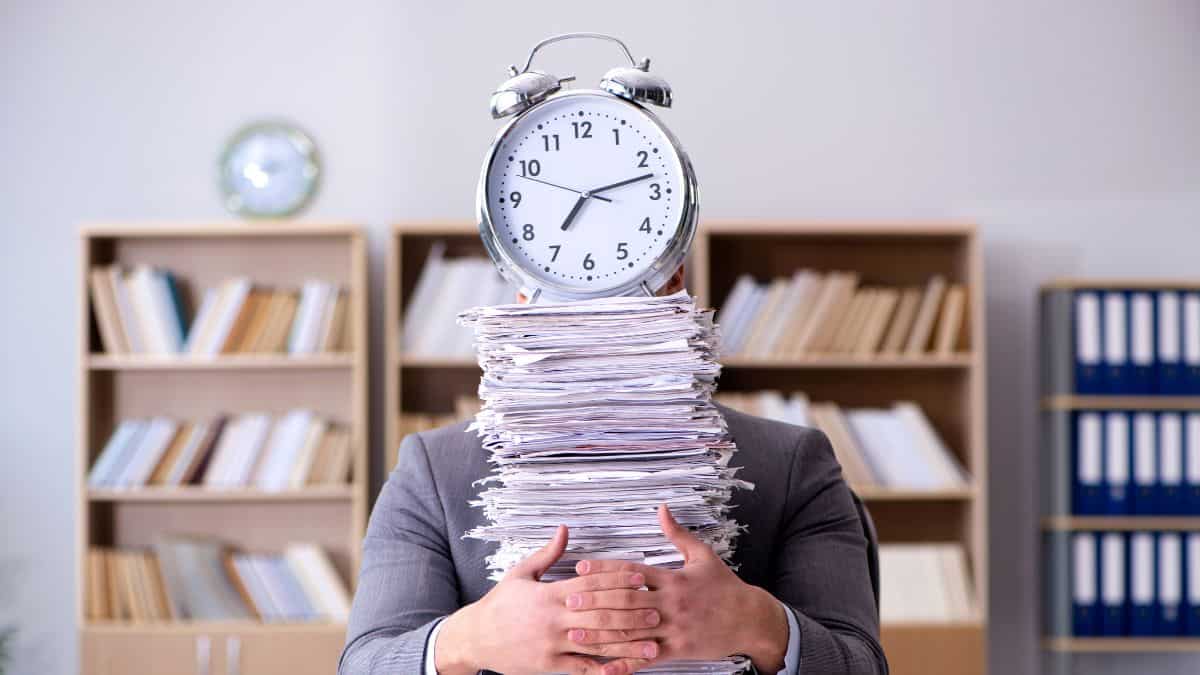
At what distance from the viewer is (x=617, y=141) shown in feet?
3.74

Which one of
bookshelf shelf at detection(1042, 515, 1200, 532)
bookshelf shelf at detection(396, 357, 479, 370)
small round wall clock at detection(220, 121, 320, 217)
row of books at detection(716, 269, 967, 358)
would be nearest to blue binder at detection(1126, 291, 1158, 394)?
bookshelf shelf at detection(1042, 515, 1200, 532)

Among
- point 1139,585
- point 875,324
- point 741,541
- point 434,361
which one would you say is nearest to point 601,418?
point 741,541

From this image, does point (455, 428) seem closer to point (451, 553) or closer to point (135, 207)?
point (451, 553)

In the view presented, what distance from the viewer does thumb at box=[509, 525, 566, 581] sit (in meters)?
1.06

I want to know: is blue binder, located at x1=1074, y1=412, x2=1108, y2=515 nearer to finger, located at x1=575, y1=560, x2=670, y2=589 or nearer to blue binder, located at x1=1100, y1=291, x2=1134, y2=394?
blue binder, located at x1=1100, y1=291, x2=1134, y2=394

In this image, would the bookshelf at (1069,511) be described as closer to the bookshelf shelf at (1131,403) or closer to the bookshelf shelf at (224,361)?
the bookshelf shelf at (1131,403)

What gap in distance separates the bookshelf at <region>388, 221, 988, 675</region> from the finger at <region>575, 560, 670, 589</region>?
2695 mm

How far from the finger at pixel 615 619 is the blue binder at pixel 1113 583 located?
122 inches

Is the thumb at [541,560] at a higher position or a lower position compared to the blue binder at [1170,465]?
higher

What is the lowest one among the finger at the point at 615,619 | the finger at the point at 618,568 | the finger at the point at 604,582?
the finger at the point at 615,619

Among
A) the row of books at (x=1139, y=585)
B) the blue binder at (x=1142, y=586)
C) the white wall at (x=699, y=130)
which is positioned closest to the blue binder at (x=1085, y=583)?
the row of books at (x=1139, y=585)

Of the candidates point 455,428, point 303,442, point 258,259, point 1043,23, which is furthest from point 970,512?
point 455,428

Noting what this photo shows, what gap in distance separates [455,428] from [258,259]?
2.80 m

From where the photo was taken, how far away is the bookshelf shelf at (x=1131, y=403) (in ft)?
12.2
